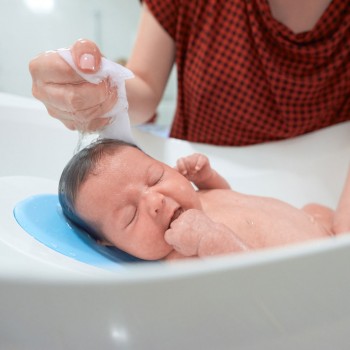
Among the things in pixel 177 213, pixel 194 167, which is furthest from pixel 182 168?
pixel 177 213

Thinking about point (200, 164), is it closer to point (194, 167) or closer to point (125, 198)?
point (194, 167)

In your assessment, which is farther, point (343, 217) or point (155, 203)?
point (343, 217)

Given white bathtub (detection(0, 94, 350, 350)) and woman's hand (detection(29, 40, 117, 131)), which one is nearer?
white bathtub (detection(0, 94, 350, 350))

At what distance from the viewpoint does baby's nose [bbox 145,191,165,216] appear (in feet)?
2.02

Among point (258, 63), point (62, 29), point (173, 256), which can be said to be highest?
point (258, 63)

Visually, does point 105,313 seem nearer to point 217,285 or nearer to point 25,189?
point 217,285

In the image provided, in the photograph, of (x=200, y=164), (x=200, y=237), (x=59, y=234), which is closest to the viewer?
(x=200, y=237)

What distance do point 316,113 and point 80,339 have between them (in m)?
0.87

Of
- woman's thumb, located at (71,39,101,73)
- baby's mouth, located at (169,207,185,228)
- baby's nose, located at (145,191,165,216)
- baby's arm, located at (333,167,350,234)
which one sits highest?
woman's thumb, located at (71,39,101,73)

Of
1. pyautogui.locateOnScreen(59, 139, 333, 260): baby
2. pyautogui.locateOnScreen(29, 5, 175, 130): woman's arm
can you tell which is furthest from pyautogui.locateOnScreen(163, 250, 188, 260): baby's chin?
pyautogui.locateOnScreen(29, 5, 175, 130): woman's arm

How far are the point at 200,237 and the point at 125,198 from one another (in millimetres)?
137

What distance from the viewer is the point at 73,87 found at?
2.05ft

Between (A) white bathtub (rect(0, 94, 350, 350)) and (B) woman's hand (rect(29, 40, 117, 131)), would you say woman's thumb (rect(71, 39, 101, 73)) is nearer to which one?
(B) woman's hand (rect(29, 40, 117, 131))

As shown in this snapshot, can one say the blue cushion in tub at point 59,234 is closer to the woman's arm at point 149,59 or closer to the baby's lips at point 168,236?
the baby's lips at point 168,236
